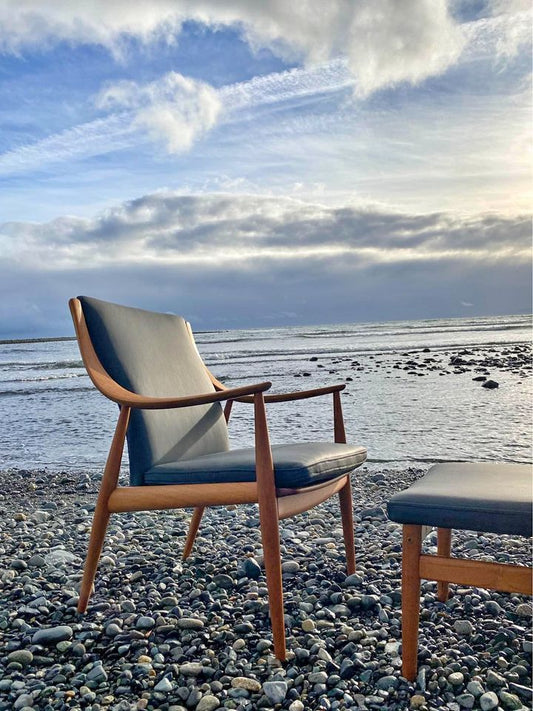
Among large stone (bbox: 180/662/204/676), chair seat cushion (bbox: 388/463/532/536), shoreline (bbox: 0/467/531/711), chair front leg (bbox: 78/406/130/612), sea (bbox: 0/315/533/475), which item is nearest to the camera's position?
chair seat cushion (bbox: 388/463/532/536)

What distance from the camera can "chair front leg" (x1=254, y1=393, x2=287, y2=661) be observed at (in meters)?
2.20

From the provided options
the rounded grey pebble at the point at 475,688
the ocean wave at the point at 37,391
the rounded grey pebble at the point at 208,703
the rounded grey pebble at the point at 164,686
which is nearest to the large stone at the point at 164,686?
the rounded grey pebble at the point at 164,686

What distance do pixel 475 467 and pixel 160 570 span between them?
1490 millimetres

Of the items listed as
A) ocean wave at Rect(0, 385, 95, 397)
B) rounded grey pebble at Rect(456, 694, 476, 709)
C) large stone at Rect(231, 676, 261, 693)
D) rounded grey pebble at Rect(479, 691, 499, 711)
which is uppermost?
large stone at Rect(231, 676, 261, 693)

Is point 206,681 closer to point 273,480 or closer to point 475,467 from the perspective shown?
point 273,480

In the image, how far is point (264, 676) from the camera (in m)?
2.03

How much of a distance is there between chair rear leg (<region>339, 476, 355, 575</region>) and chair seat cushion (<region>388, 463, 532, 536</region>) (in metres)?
0.83

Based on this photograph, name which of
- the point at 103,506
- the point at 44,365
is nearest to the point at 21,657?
the point at 103,506

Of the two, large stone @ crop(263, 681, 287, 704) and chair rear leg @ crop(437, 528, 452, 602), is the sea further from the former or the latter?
large stone @ crop(263, 681, 287, 704)

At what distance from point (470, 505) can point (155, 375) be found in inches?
62.2

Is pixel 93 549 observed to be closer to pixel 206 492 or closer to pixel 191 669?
pixel 206 492

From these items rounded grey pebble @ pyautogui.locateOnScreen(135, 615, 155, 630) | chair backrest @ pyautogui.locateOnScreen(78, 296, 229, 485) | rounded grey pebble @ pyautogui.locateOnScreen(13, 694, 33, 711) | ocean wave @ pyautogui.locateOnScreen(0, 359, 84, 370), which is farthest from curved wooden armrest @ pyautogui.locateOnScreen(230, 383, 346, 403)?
ocean wave @ pyautogui.locateOnScreen(0, 359, 84, 370)

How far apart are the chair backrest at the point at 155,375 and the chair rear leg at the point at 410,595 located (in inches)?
43.1

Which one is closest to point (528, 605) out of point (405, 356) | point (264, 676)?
point (264, 676)
